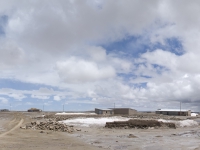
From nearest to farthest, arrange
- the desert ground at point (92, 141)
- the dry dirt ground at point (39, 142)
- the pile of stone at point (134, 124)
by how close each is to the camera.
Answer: the dry dirt ground at point (39, 142) → the desert ground at point (92, 141) → the pile of stone at point (134, 124)

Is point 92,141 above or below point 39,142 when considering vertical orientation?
below

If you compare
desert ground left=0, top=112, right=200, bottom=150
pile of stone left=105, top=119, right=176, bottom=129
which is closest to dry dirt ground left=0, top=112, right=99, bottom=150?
desert ground left=0, top=112, right=200, bottom=150

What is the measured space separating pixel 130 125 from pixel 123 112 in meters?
56.3

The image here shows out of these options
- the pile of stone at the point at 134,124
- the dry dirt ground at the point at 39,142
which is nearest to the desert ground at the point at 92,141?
the dry dirt ground at the point at 39,142

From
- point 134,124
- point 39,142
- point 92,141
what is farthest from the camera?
point 134,124

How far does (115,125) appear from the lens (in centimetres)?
3441

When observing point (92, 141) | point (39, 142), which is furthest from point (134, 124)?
point (39, 142)

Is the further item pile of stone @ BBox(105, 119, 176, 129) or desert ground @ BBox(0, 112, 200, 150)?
pile of stone @ BBox(105, 119, 176, 129)

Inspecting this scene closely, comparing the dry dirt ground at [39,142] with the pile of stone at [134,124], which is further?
the pile of stone at [134,124]

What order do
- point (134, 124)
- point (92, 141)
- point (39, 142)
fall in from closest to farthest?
point (39, 142) < point (92, 141) < point (134, 124)

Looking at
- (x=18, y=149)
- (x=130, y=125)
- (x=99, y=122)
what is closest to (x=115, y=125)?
(x=130, y=125)

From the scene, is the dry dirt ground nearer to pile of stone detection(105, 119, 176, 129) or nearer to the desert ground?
the desert ground

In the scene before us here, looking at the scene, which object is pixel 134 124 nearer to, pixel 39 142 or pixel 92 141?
pixel 92 141

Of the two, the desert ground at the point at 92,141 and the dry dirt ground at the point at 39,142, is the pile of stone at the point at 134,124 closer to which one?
the desert ground at the point at 92,141
